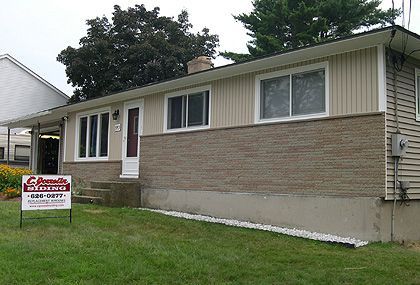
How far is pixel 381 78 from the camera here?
338 inches

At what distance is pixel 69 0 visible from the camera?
41.2ft

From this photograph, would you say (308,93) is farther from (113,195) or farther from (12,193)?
(12,193)

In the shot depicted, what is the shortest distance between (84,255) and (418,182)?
21.5 feet

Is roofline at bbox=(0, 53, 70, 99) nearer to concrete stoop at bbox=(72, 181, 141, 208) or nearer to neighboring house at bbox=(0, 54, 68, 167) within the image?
neighboring house at bbox=(0, 54, 68, 167)

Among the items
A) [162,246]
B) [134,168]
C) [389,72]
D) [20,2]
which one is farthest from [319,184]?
[20,2]

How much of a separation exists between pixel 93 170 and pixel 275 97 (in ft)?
27.2

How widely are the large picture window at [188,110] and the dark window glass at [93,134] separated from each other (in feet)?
14.5

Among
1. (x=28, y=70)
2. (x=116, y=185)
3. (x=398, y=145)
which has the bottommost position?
(x=116, y=185)

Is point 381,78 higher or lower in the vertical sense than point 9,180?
higher

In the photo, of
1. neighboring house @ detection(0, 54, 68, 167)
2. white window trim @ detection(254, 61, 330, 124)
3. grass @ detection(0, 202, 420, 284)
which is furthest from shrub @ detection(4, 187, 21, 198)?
neighboring house @ detection(0, 54, 68, 167)

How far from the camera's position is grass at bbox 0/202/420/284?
227 inches

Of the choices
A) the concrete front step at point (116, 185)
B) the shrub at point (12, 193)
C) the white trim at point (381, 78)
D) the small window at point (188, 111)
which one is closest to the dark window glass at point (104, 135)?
the concrete front step at point (116, 185)

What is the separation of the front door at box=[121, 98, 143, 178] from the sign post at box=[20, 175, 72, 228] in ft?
17.0

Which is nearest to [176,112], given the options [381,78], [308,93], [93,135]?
[308,93]
